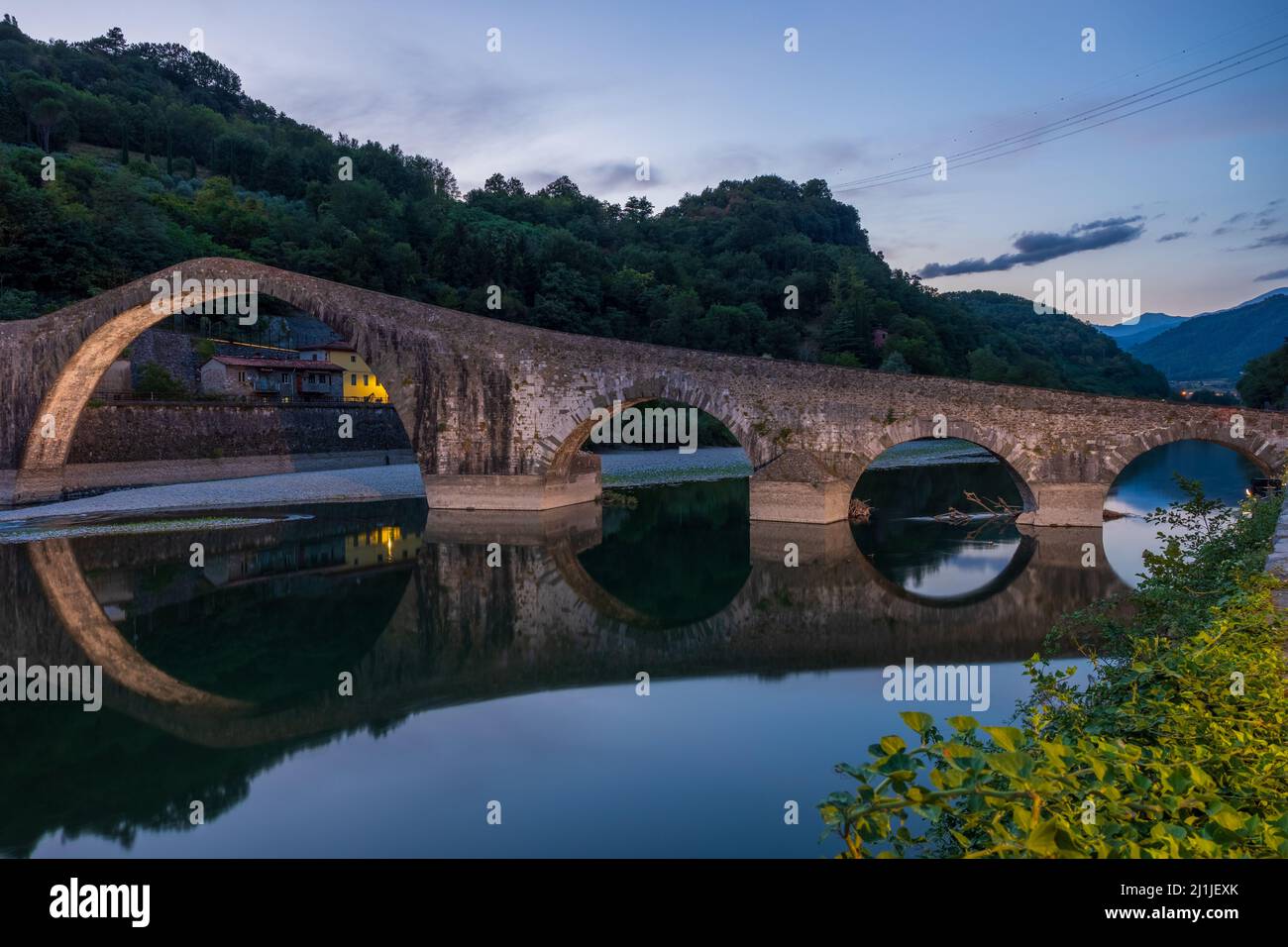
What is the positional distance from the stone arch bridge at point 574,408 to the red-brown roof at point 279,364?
11.3 meters

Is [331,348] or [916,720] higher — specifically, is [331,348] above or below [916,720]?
above

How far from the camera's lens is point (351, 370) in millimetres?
49156

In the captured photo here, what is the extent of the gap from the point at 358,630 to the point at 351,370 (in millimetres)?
36654

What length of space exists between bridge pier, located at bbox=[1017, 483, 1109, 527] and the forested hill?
37197mm

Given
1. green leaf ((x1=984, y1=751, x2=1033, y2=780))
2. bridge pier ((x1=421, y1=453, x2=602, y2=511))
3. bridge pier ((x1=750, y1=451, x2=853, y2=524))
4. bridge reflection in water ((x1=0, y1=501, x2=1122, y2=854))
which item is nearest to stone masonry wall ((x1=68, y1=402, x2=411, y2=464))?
bridge reflection in water ((x1=0, y1=501, x2=1122, y2=854))

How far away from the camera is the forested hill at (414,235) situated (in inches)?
1950

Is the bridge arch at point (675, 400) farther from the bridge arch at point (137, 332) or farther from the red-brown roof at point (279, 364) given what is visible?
the red-brown roof at point (279, 364)

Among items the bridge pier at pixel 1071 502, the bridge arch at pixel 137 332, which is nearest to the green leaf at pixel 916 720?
the bridge pier at pixel 1071 502

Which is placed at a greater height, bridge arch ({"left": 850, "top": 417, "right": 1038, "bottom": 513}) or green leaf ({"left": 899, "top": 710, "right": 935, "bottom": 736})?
bridge arch ({"left": 850, "top": 417, "right": 1038, "bottom": 513})

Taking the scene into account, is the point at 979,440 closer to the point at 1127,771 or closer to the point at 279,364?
the point at 1127,771

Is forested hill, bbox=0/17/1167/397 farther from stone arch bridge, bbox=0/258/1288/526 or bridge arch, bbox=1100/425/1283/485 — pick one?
bridge arch, bbox=1100/425/1283/485

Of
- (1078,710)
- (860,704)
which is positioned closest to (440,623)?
(860,704)

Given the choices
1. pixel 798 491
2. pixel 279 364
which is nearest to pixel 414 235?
pixel 279 364

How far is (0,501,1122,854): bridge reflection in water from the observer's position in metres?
9.67
